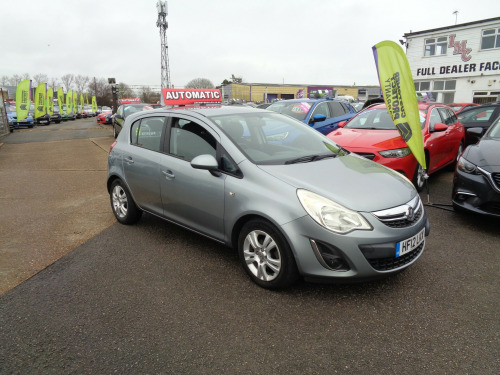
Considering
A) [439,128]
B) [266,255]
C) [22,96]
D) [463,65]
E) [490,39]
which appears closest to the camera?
[266,255]

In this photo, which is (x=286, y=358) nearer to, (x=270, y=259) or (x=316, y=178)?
(x=270, y=259)

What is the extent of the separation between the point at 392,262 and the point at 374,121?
14.5ft

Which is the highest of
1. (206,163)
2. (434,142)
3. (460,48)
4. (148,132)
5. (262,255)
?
(460,48)

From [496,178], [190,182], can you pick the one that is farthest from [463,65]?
[190,182]

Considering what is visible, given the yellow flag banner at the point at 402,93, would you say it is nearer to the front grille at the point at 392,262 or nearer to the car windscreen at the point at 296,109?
the front grille at the point at 392,262

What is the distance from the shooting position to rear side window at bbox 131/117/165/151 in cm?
421

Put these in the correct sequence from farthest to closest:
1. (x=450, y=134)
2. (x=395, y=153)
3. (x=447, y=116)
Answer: (x=447, y=116) → (x=450, y=134) → (x=395, y=153)

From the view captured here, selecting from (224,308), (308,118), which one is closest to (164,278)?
(224,308)

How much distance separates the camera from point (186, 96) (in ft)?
17.9

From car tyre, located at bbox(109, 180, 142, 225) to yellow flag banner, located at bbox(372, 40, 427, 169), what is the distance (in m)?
4.02

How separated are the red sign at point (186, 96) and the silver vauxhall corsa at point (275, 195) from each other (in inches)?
32.2

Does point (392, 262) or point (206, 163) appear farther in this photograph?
point (206, 163)

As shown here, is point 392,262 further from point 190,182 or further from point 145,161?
point 145,161

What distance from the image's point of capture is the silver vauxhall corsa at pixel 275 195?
110 inches
